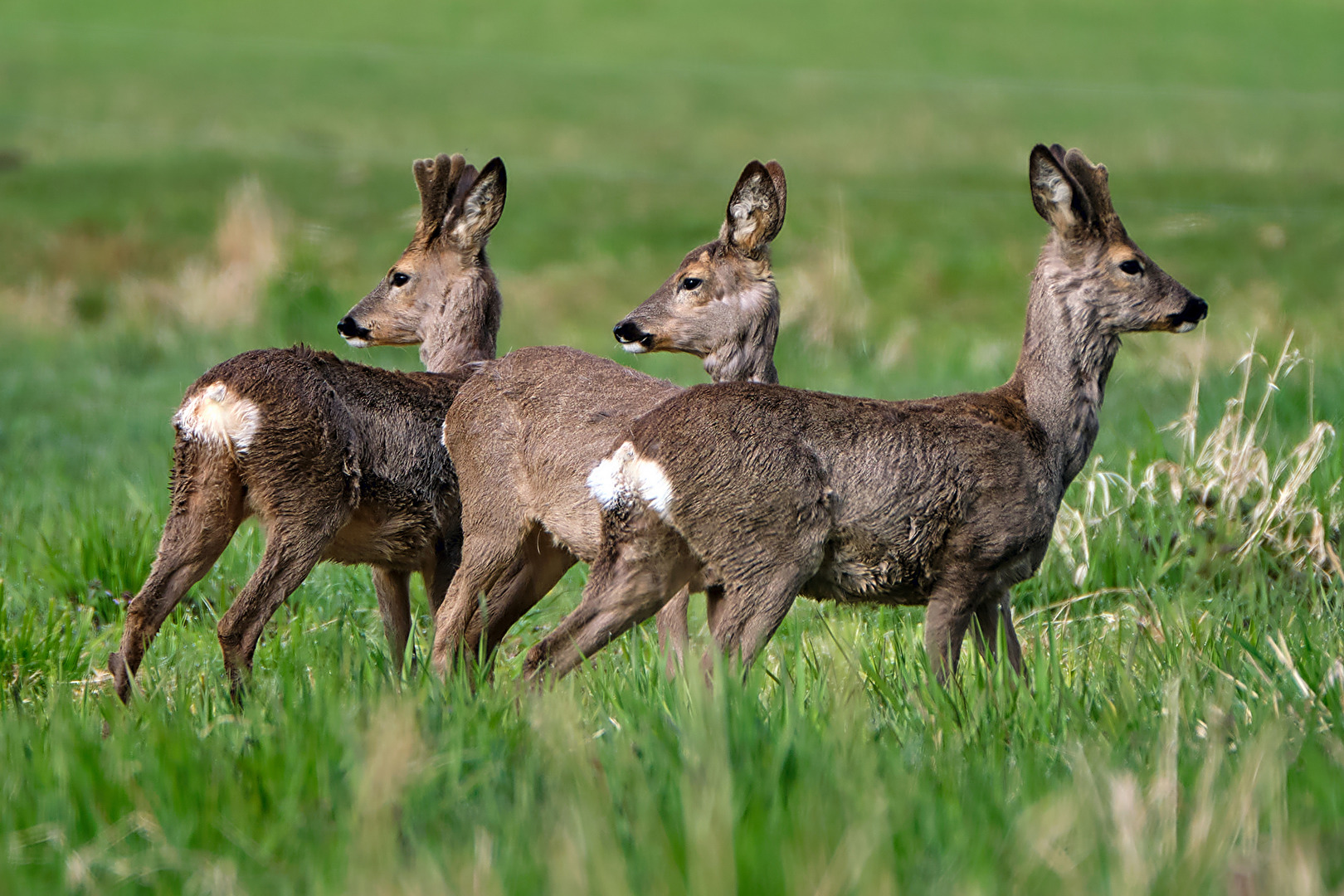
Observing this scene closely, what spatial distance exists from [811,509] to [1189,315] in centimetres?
142

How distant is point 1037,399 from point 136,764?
269 cm

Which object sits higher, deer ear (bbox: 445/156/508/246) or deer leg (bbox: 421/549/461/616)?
deer ear (bbox: 445/156/508/246)

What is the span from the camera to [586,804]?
2.47m

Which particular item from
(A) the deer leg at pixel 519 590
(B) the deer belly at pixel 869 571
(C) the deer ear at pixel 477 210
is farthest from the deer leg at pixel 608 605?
(C) the deer ear at pixel 477 210

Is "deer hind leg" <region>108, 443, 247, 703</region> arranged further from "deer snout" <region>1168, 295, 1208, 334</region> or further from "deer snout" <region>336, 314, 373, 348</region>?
"deer snout" <region>1168, 295, 1208, 334</region>

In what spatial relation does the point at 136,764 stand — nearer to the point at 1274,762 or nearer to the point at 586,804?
the point at 586,804

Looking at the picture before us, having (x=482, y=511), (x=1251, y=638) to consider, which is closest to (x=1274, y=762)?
(x=1251, y=638)

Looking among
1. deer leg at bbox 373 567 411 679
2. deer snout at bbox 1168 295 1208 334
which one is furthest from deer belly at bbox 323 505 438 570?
deer snout at bbox 1168 295 1208 334

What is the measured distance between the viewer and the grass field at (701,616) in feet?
7.95

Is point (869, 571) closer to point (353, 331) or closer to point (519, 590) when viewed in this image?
point (519, 590)

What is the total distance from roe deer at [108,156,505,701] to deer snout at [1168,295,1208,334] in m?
2.26

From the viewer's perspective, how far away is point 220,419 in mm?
4516

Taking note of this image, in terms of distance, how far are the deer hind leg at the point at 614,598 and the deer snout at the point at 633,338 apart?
1311 millimetres

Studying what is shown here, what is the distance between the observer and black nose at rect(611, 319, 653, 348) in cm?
518
